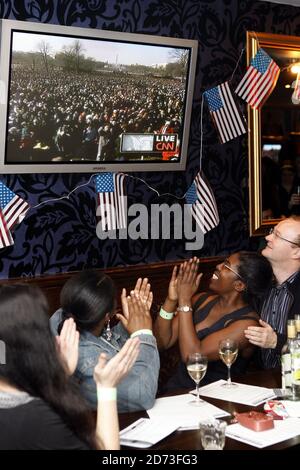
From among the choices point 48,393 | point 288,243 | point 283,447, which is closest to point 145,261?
point 288,243

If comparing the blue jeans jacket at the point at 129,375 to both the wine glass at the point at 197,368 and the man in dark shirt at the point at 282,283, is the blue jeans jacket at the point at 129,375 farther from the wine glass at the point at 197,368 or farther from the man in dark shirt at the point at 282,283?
the man in dark shirt at the point at 282,283

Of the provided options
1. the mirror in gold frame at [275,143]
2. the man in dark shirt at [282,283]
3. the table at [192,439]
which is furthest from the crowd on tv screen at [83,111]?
the table at [192,439]

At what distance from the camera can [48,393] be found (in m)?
2.09

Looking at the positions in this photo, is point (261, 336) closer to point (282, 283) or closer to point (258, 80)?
point (282, 283)

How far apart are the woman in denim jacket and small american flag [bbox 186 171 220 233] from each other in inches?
77.2

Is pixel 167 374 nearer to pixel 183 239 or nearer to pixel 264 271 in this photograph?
pixel 183 239

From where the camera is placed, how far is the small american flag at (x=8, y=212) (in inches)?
160

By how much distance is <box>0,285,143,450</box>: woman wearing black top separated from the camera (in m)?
2.04

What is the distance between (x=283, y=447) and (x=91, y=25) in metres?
2.78

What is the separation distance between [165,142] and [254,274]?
4.72 ft

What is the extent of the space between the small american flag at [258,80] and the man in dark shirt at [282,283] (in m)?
1.46

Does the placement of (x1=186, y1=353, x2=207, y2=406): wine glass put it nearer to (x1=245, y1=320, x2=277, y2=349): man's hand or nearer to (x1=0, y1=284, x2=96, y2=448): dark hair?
(x1=245, y1=320, x2=277, y2=349): man's hand

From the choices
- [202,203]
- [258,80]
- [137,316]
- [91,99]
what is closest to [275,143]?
[258,80]

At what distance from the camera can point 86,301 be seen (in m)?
2.89
